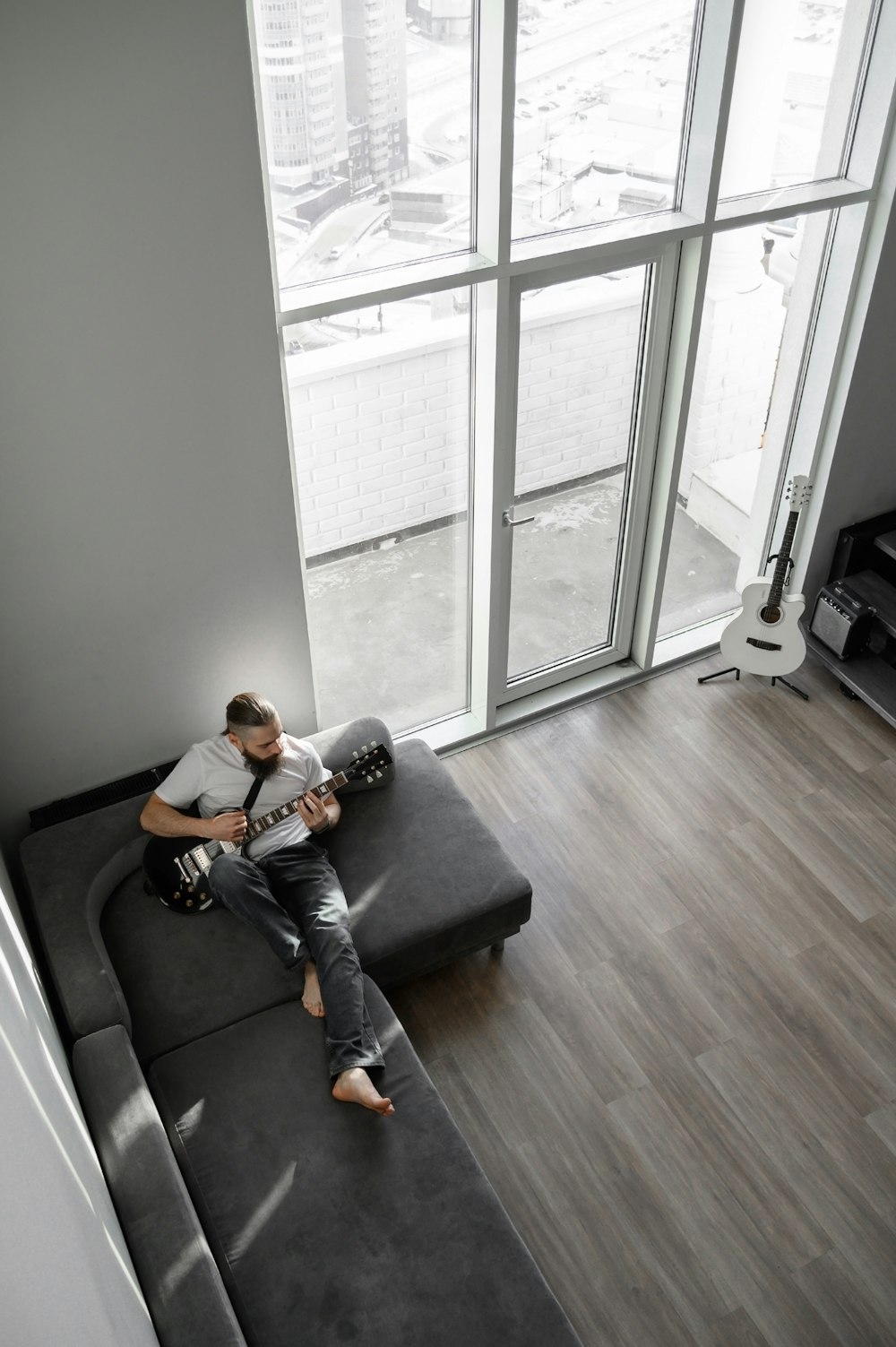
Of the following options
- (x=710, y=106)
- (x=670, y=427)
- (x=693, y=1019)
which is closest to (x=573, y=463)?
(x=670, y=427)

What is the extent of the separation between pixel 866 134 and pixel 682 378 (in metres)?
1.06

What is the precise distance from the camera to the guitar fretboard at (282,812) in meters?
3.27

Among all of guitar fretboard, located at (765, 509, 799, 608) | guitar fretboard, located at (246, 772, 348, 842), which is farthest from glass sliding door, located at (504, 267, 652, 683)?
guitar fretboard, located at (246, 772, 348, 842)

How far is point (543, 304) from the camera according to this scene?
3646 millimetres

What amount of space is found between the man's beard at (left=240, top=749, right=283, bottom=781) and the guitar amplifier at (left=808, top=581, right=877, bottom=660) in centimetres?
265

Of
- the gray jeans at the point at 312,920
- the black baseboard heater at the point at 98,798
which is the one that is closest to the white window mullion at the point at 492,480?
the gray jeans at the point at 312,920

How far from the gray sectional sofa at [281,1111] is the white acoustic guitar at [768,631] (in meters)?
1.61

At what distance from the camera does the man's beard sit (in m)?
3.29

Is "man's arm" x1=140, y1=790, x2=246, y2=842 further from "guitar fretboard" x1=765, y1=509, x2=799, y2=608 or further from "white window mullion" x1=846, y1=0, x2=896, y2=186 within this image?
"white window mullion" x1=846, y1=0, x2=896, y2=186

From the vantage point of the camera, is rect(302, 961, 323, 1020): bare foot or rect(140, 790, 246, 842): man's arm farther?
rect(140, 790, 246, 842): man's arm

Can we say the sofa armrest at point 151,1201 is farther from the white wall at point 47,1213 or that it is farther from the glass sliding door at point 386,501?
the glass sliding door at point 386,501

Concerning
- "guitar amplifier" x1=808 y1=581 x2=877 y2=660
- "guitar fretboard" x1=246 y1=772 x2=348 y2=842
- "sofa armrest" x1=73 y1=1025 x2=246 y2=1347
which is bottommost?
"guitar amplifier" x1=808 y1=581 x2=877 y2=660

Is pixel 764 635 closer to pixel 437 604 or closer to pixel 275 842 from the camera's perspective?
pixel 437 604

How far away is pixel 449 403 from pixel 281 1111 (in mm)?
2366
